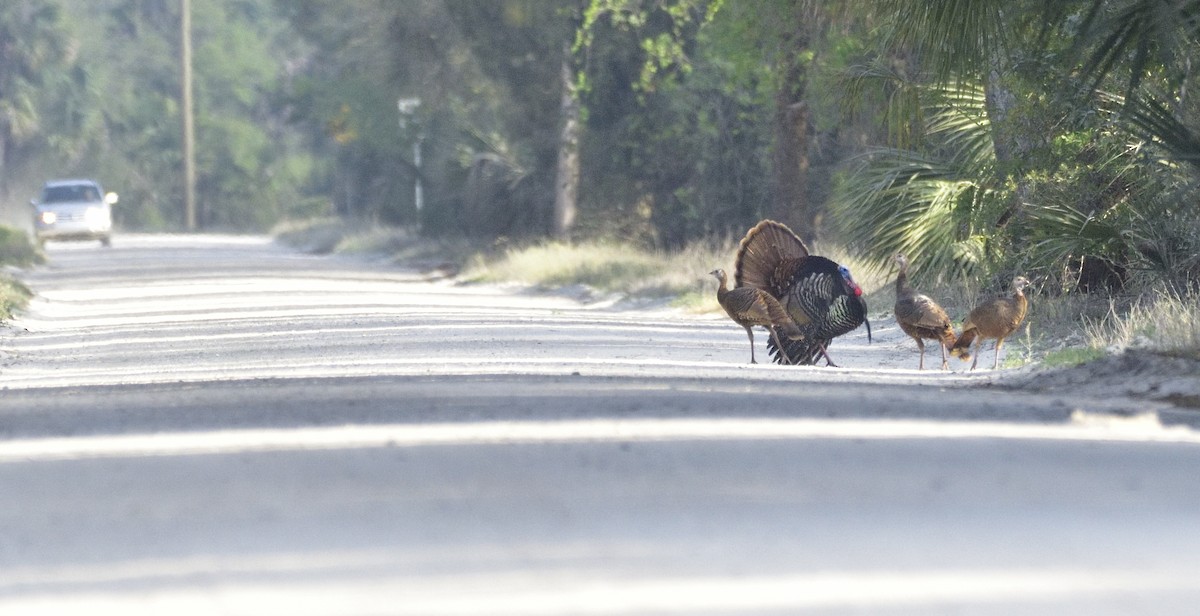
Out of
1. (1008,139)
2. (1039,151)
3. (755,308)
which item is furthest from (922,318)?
(1008,139)

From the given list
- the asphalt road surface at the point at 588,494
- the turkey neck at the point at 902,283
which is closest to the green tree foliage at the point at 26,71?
the asphalt road surface at the point at 588,494

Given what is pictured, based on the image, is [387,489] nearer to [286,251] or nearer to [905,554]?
[905,554]

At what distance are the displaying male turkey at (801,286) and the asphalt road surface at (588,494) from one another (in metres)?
0.62

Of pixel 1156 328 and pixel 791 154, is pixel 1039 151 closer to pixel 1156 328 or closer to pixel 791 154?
pixel 1156 328

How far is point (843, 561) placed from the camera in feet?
21.2

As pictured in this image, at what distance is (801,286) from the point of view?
14117 mm

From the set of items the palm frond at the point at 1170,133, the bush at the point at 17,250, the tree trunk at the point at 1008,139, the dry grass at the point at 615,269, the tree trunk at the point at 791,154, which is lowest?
the bush at the point at 17,250

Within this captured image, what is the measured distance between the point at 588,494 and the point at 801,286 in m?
6.70

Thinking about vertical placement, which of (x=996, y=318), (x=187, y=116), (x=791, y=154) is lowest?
(x=187, y=116)

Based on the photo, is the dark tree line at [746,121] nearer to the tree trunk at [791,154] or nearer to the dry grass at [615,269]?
the tree trunk at [791,154]

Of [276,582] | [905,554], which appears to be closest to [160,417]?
[276,582]

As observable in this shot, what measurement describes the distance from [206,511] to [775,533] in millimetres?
2172

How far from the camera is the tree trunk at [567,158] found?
115ft

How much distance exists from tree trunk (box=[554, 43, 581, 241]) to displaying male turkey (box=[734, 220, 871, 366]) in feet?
64.6
